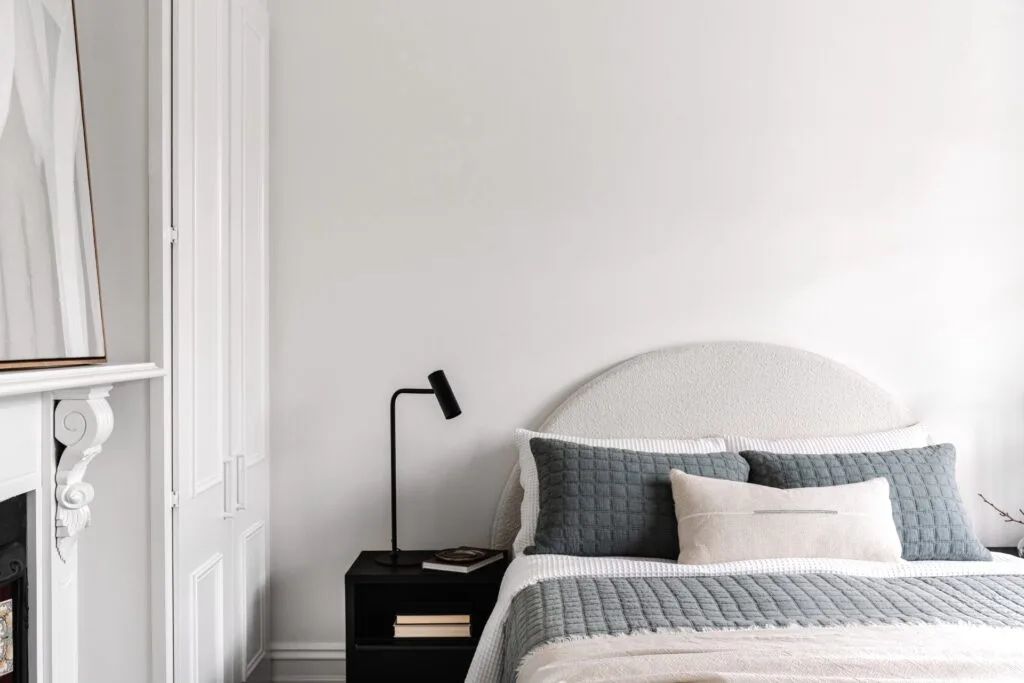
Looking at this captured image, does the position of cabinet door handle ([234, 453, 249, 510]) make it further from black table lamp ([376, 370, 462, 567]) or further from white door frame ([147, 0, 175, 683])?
white door frame ([147, 0, 175, 683])

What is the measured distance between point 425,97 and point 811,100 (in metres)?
1.35

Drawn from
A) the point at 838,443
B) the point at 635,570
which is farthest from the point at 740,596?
the point at 838,443

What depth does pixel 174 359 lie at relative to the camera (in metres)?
2.34

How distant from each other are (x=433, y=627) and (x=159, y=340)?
4.06ft

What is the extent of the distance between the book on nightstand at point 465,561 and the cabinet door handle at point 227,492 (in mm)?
615

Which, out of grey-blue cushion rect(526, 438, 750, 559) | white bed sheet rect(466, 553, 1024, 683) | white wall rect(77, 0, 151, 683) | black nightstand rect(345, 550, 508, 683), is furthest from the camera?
black nightstand rect(345, 550, 508, 683)

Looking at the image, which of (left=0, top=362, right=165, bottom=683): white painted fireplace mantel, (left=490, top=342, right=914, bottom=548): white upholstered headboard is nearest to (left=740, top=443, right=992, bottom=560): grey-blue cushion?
(left=490, top=342, right=914, bottom=548): white upholstered headboard

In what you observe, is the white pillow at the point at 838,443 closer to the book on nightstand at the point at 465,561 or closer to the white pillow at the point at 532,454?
the white pillow at the point at 532,454

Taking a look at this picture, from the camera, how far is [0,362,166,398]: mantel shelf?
5.38 ft

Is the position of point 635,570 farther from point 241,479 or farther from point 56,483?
point 56,483

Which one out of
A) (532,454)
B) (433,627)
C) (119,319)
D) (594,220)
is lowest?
(433,627)

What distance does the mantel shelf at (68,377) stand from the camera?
5.38 ft

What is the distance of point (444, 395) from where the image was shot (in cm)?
304

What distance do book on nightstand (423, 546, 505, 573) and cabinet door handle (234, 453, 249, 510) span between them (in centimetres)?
59
